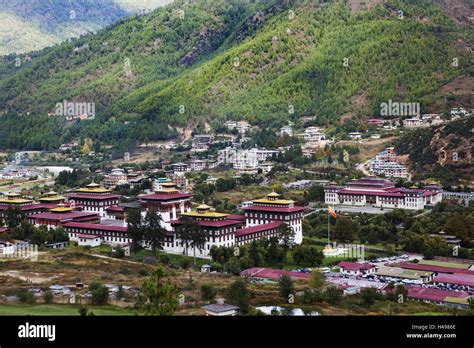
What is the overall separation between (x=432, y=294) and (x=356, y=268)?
22.6 feet

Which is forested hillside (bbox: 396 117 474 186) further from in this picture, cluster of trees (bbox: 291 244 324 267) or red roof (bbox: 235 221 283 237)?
cluster of trees (bbox: 291 244 324 267)

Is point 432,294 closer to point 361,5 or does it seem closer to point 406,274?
point 406,274

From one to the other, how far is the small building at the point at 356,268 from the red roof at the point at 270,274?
3.01m

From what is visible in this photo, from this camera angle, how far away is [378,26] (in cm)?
13000

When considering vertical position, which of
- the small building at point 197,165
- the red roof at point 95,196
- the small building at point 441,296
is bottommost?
the small building at point 441,296

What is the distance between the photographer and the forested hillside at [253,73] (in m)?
116

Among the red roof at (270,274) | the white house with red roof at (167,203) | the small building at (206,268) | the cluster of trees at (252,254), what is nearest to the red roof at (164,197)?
the white house with red roof at (167,203)

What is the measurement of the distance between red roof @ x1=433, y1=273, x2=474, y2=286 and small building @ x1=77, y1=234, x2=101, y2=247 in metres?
24.4

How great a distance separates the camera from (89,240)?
56.0 meters

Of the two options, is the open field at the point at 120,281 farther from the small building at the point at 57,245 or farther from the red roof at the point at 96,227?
the red roof at the point at 96,227

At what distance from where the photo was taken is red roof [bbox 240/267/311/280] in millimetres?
42531

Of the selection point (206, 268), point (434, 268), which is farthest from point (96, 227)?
point (434, 268)
